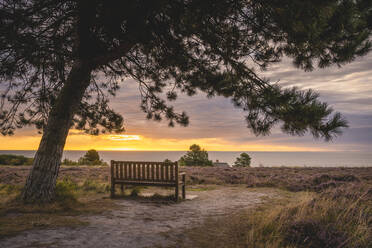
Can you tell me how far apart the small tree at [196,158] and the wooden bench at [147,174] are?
26157 millimetres

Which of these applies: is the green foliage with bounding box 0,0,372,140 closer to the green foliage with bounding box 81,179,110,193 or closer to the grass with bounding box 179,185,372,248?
the grass with bounding box 179,185,372,248

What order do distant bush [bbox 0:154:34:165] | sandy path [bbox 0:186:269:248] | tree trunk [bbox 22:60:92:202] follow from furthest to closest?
1. distant bush [bbox 0:154:34:165]
2. tree trunk [bbox 22:60:92:202]
3. sandy path [bbox 0:186:269:248]

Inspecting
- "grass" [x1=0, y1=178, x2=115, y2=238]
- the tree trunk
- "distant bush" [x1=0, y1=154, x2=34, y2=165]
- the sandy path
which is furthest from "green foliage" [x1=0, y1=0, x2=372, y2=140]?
"distant bush" [x1=0, y1=154, x2=34, y2=165]

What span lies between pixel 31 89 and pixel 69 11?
2.72 meters

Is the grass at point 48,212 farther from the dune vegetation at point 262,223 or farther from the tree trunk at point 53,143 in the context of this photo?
the tree trunk at point 53,143

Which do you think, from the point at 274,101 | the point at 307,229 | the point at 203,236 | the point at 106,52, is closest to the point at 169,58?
the point at 106,52

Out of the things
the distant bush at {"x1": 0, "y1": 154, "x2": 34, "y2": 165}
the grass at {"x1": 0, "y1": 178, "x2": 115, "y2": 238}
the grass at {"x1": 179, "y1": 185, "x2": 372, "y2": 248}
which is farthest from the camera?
the distant bush at {"x1": 0, "y1": 154, "x2": 34, "y2": 165}

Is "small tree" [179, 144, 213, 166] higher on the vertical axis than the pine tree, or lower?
lower

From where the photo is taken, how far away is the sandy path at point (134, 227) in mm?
3352

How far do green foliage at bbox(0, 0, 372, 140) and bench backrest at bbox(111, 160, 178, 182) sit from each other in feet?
5.05

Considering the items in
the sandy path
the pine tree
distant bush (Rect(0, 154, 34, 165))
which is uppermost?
the pine tree

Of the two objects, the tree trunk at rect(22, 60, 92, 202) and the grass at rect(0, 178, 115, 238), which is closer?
the grass at rect(0, 178, 115, 238)

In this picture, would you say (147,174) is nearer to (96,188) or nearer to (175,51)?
(96,188)

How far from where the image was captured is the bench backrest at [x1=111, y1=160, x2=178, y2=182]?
673 centimetres
